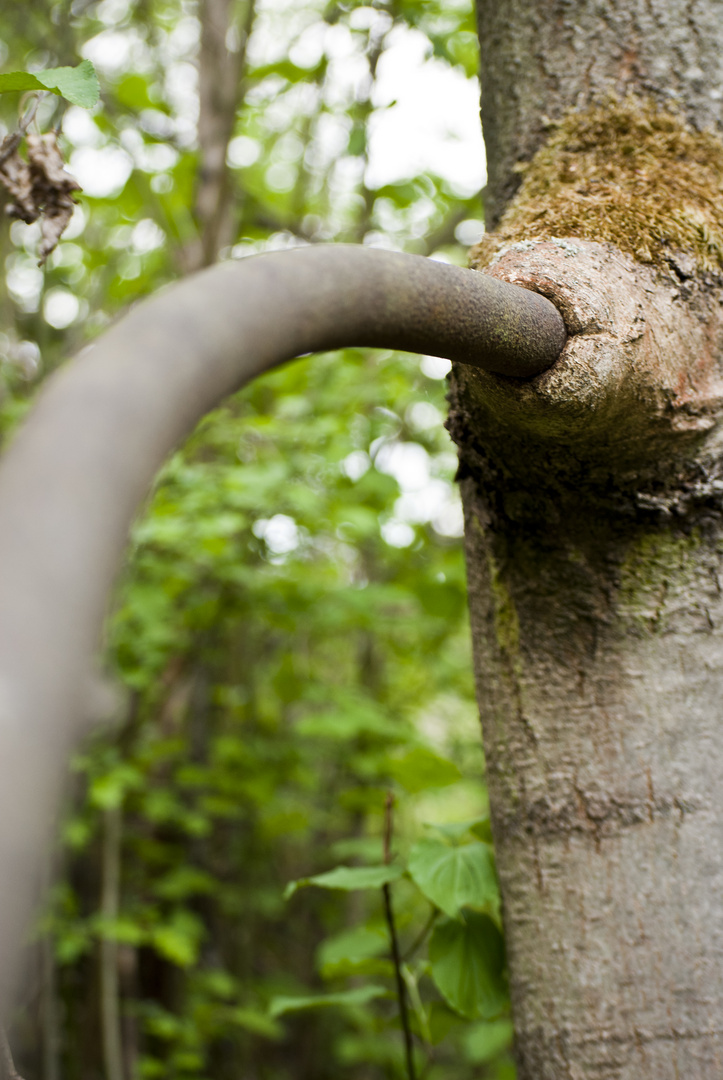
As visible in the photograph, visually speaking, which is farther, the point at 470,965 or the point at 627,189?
the point at 470,965

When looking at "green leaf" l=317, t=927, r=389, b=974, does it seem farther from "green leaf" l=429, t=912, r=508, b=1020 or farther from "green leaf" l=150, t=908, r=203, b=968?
"green leaf" l=150, t=908, r=203, b=968

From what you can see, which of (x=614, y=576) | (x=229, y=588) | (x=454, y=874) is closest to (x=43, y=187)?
(x=614, y=576)

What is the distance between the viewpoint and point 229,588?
113 inches

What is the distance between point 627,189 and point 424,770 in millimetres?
1045

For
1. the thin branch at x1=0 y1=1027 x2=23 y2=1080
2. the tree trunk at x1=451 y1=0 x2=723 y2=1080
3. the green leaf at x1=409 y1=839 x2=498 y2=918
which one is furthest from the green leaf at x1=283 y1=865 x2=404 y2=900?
the thin branch at x1=0 y1=1027 x2=23 y2=1080

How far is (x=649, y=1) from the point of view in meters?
0.86

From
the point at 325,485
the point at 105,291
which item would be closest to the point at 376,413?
the point at 325,485

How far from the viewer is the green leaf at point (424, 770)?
1.44m

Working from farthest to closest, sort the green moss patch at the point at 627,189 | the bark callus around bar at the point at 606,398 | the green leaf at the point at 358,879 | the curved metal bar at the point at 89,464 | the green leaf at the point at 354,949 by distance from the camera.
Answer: the green leaf at the point at 354,949 < the green leaf at the point at 358,879 < the green moss patch at the point at 627,189 < the bark callus around bar at the point at 606,398 < the curved metal bar at the point at 89,464

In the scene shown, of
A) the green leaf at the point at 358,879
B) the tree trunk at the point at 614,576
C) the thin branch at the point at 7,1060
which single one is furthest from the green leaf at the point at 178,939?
the thin branch at the point at 7,1060

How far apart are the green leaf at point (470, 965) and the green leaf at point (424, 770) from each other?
0.47 meters

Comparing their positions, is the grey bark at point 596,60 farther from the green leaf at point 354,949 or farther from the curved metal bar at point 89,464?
the green leaf at point 354,949

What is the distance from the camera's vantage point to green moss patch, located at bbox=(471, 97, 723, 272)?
736 mm

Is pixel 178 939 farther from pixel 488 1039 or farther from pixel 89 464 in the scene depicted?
pixel 89 464
